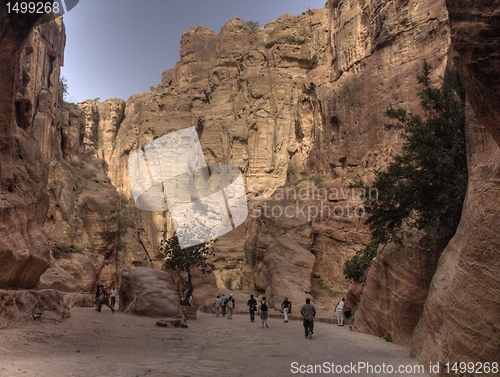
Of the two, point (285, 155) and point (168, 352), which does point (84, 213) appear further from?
point (168, 352)

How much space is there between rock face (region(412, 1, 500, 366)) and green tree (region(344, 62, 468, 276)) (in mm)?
2232

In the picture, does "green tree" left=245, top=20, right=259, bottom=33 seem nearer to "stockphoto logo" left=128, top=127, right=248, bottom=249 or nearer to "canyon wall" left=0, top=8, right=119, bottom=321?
"stockphoto logo" left=128, top=127, right=248, bottom=249

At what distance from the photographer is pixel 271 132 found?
57.1 meters

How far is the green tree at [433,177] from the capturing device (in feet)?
37.9

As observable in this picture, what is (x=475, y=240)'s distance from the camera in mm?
7461

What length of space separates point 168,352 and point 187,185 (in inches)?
1908

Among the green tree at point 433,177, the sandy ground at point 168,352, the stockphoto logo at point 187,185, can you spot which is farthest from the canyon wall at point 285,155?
the stockphoto logo at point 187,185

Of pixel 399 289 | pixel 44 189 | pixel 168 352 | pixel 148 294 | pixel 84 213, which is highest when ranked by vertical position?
pixel 84 213

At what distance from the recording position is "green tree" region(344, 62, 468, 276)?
37.9 feet

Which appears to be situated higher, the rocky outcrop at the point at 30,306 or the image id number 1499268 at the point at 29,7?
the image id number 1499268 at the point at 29,7
